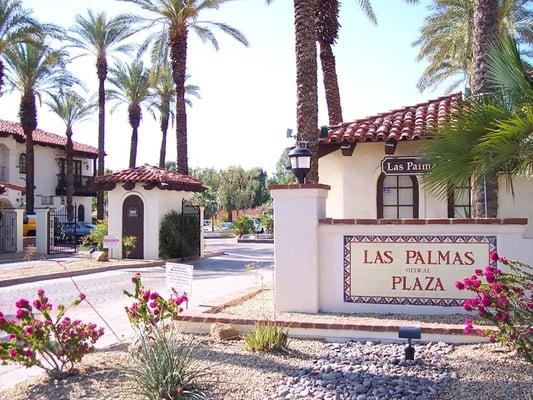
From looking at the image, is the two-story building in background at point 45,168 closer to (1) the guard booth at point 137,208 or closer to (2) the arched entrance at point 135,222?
(1) the guard booth at point 137,208

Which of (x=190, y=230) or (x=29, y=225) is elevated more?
(x=29, y=225)

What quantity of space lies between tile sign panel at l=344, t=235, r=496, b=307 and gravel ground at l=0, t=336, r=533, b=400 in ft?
5.31

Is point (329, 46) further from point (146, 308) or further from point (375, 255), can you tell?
point (146, 308)

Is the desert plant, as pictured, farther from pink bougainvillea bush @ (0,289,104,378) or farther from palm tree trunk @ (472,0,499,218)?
palm tree trunk @ (472,0,499,218)

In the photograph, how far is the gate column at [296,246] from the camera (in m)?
8.69

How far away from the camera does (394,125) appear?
12555 millimetres

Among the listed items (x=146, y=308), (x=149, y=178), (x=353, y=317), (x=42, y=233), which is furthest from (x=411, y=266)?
(x=42, y=233)

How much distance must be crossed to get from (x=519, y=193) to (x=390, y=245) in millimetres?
5056

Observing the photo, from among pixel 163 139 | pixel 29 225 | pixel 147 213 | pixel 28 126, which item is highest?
pixel 163 139

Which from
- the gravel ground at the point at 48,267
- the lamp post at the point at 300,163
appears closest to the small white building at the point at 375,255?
the lamp post at the point at 300,163

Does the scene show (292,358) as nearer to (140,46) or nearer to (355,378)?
(355,378)

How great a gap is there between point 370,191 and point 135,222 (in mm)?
11823

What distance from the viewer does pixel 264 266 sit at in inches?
805

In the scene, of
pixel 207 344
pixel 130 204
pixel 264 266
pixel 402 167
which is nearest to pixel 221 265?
pixel 264 266
